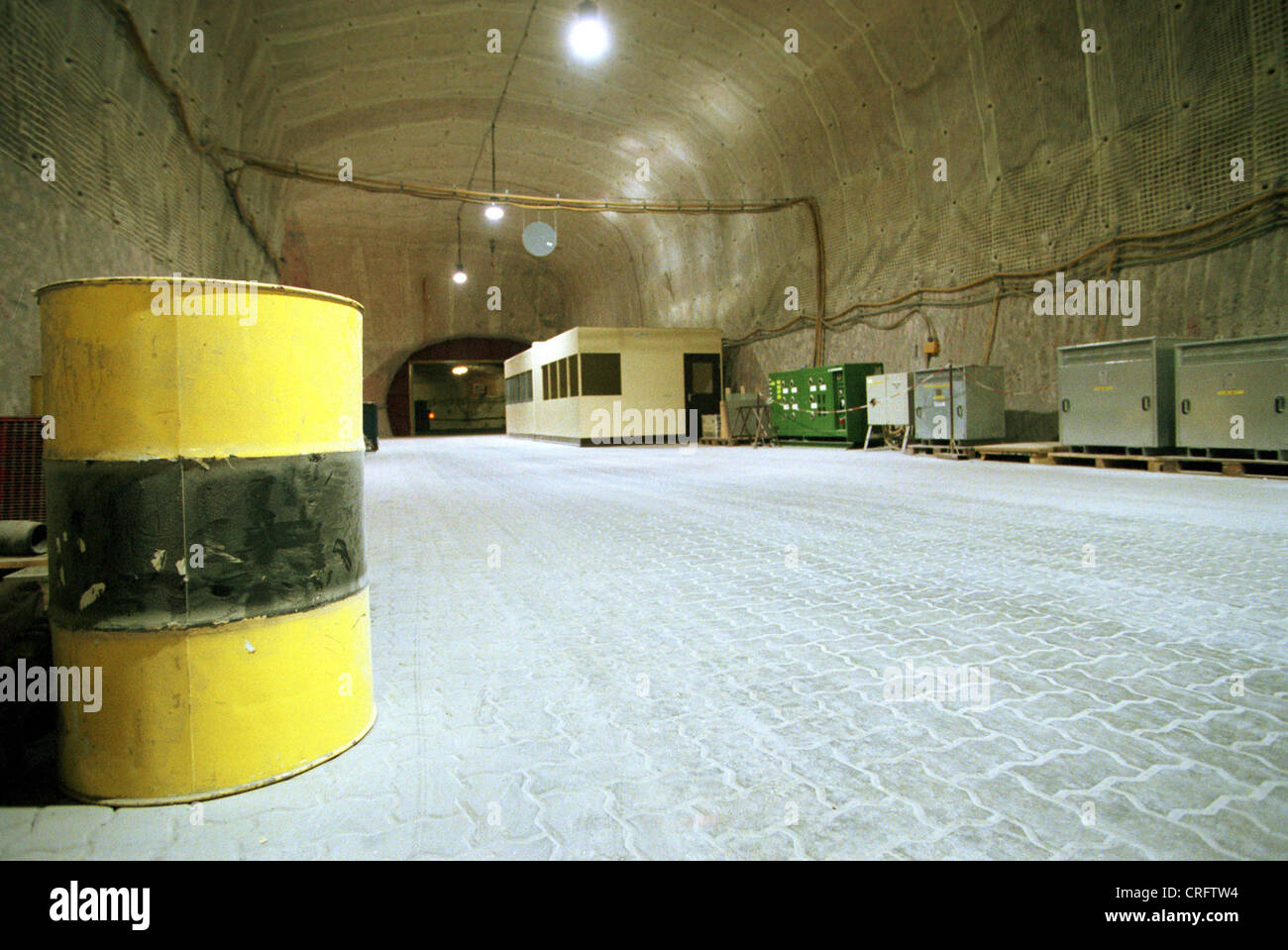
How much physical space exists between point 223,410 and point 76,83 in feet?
29.6

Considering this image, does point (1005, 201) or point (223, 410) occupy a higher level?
point (1005, 201)

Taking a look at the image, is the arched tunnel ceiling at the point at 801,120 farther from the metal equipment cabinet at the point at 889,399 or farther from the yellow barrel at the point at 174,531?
the yellow barrel at the point at 174,531

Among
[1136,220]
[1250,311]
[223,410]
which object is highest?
[1136,220]

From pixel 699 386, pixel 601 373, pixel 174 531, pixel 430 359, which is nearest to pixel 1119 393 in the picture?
pixel 174 531

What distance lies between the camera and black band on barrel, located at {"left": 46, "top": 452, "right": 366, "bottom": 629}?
1.95 m

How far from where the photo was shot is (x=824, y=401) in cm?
1834

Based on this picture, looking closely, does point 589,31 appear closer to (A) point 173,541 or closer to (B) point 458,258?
(A) point 173,541

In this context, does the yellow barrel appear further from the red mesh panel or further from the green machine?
the green machine

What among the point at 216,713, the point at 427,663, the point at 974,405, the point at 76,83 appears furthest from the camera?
the point at 974,405

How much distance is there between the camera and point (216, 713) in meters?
2.00

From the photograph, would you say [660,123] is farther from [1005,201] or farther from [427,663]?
[427,663]

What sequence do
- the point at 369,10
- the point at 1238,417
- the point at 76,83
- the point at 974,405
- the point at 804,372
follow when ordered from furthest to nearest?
the point at 804,372 → the point at 369,10 → the point at 974,405 → the point at 1238,417 → the point at 76,83
